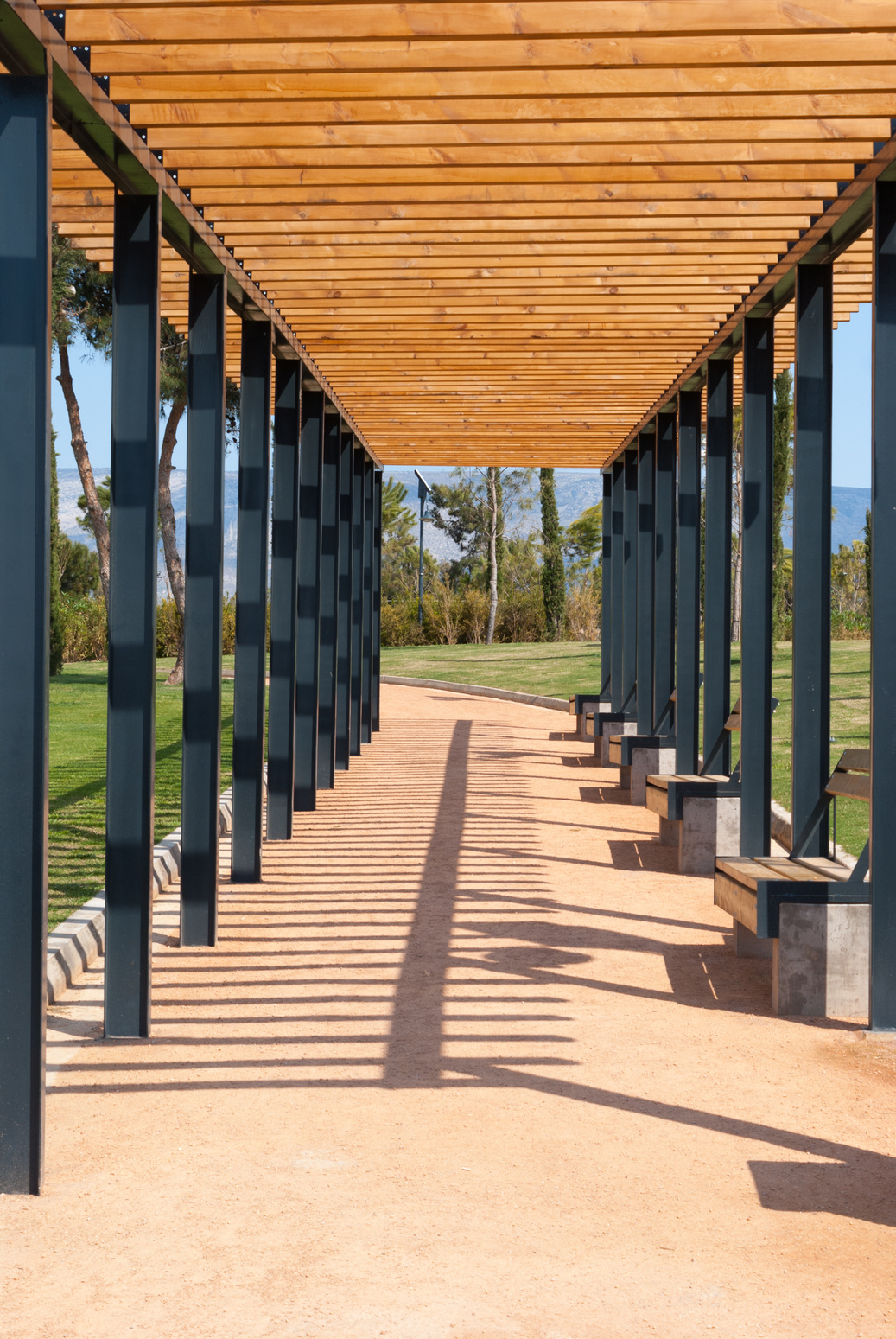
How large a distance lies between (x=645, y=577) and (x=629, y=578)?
86.2 inches

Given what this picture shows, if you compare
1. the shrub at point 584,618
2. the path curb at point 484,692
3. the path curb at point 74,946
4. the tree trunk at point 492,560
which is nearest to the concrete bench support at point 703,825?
the path curb at point 74,946

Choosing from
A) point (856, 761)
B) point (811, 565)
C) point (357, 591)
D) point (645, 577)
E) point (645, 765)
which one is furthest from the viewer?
point (357, 591)

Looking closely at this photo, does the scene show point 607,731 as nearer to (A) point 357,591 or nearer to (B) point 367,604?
(A) point 357,591

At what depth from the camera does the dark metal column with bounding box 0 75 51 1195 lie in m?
3.56

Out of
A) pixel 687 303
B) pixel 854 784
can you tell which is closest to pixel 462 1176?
pixel 854 784

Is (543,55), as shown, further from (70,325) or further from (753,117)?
(70,325)

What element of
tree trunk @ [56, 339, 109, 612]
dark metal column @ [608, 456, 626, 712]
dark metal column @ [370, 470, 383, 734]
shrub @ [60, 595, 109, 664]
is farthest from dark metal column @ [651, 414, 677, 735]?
shrub @ [60, 595, 109, 664]

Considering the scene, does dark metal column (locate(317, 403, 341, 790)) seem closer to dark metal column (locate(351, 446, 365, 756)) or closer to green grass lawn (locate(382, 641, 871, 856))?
dark metal column (locate(351, 446, 365, 756))

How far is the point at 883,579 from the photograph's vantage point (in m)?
5.03

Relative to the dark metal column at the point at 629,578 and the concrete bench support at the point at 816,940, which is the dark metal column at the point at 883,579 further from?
the dark metal column at the point at 629,578

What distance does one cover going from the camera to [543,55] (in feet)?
14.0

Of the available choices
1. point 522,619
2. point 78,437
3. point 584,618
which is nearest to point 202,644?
point 78,437

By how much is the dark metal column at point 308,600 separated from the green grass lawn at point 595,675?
4041mm

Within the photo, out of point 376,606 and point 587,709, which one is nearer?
point 587,709
